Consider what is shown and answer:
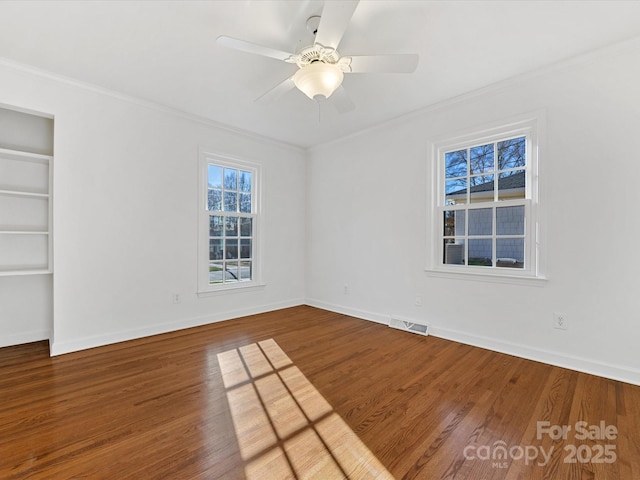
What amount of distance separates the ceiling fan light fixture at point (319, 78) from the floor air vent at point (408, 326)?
279cm

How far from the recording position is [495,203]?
312cm

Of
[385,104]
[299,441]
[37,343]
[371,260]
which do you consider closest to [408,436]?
[299,441]

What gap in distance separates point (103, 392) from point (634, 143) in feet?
14.8

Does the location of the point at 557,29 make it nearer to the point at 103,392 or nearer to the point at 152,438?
the point at 152,438

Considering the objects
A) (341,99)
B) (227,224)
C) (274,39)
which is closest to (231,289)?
(227,224)

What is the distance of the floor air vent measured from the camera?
11.6 feet

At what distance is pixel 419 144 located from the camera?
11.9ft

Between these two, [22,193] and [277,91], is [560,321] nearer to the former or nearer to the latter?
[277,91]

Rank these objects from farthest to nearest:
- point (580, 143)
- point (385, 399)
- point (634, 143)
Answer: point (580, 143)
point (634, 143)
point (385, 399)

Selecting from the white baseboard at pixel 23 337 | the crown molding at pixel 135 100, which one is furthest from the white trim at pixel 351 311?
the white baseboard at pixel 23 337

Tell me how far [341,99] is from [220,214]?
2433 millimetres

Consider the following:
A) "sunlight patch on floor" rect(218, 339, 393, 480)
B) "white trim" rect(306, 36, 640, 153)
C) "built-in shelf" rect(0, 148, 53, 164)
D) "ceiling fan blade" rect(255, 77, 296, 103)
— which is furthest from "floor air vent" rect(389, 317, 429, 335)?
"built-in shelf" rect(0, 148, 53, 164)

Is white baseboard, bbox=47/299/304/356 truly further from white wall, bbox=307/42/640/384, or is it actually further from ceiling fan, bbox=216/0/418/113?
ceiling fan, bbox=216/0/418/113

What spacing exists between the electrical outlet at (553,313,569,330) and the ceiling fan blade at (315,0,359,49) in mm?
2919
